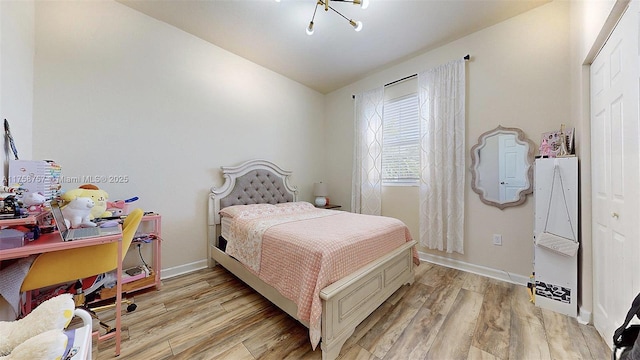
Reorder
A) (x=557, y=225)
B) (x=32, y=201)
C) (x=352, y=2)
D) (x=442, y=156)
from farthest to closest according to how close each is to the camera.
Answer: (x=442, y=156) → (x=352, y=2) → (x=557, y=225) → (x=32, y=201)

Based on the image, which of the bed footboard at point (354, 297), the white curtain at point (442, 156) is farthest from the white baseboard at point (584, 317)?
the bed footboard at point (354, 297)

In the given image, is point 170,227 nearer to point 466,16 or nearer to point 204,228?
point 204,228

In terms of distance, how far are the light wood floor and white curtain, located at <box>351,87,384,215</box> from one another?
1553 millimetres

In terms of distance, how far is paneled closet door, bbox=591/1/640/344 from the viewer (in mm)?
1188

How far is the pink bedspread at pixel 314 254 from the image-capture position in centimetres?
143

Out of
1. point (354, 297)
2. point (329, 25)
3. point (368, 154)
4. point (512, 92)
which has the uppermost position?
point (329, 25)

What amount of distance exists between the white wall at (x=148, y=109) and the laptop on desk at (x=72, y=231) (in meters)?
0.93

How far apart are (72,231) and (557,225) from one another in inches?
141

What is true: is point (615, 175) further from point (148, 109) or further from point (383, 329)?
point (148, 109)

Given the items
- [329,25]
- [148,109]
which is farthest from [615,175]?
[148,109]

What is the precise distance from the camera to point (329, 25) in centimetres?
249

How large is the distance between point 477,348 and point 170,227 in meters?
2.98

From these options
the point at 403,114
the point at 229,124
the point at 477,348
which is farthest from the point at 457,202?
the point at 229,124

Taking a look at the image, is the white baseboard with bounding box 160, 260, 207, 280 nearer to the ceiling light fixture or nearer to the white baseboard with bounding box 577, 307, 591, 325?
the ceiling light fixture
